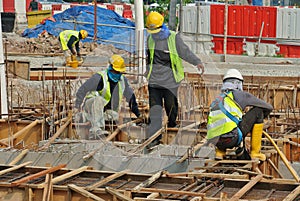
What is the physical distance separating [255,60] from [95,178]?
16.3 metres

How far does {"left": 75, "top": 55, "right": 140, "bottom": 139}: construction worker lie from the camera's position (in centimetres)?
1070

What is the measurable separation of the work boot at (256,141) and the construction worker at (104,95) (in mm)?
2560

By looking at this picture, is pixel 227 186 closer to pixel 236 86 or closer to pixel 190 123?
pixel 236 86


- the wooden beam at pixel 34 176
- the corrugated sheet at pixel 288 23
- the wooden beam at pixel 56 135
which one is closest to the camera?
the wooden beam at pixel 34 176

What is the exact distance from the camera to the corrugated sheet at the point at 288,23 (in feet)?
83.8

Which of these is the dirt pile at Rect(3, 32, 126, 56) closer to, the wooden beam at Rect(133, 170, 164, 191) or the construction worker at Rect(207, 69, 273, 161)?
the construction worker at Rect(207, 69, 273, 161)

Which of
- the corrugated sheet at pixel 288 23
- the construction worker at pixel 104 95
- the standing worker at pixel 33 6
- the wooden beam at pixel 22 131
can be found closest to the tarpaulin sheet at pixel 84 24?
the corrugated sheet at pixel 288 23

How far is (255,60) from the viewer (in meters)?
24.2

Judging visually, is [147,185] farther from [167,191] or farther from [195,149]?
[195,149]

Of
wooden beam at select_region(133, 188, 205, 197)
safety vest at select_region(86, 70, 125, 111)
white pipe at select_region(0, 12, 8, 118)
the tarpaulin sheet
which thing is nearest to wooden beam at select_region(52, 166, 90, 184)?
wooden beam at select_region(133, 188, 205, 197)

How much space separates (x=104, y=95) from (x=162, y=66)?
3.05 feet

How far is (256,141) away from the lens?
8828 millimetres

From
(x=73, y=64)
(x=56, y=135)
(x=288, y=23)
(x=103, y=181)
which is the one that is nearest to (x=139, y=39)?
(x=56, y=135)

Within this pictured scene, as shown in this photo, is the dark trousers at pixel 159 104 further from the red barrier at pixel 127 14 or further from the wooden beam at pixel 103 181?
the red barrier at pixel 127 14
